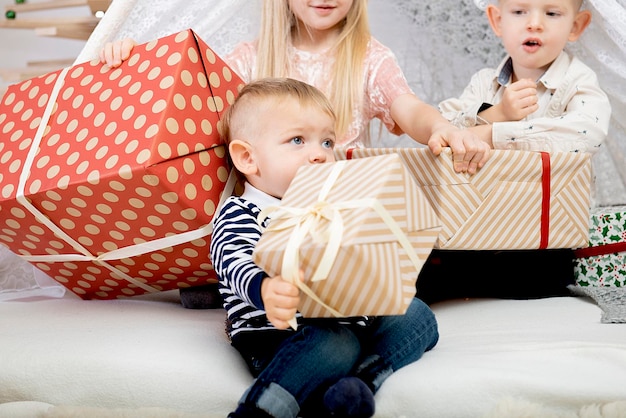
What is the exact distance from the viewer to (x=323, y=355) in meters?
A: 0.87

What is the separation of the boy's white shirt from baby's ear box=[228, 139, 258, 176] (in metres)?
0.54

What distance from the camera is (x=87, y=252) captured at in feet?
3.98

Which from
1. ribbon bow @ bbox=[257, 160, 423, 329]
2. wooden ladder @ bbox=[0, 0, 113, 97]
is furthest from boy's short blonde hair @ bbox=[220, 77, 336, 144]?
wooden ladder @ bbox=[0, 0, 113, 97]

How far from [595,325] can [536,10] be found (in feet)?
2.40

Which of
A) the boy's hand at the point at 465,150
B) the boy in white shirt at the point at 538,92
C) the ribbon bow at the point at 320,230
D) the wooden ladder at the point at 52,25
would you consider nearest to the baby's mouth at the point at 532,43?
the boy in white shirt at the point at 538,92

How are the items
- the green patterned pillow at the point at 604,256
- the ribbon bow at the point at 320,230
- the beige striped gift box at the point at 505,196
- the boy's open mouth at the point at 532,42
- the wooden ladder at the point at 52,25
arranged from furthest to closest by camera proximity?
the wooden ladder at the point at 52,25 < the boy's open mouth at the point at 532,42 < the green patterned pillow at the point at 604,256 < the beige striped gift box at the point at 505,196 < the ribbon bow at the point at 320,230

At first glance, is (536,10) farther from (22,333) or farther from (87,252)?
(22,333)

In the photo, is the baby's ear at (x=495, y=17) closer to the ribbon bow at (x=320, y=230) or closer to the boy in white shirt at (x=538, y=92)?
the boy in white shirt at (x=538, y=92)

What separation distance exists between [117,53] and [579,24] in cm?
102

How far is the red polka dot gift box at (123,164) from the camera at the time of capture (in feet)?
3.45

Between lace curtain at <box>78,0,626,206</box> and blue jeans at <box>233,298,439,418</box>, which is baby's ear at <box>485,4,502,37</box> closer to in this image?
lace curtain at <box>78,0,626,206</box>

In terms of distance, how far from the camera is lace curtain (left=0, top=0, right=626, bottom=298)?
4.98ft

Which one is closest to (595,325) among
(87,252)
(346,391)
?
(346,391)

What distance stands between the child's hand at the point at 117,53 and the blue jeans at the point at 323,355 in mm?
542
